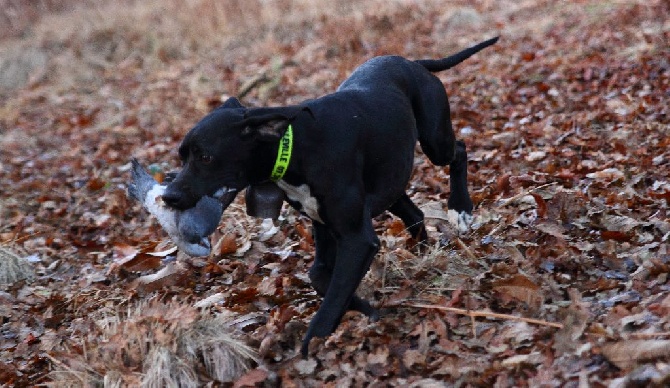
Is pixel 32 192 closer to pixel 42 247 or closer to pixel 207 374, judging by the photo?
pixel 42 247

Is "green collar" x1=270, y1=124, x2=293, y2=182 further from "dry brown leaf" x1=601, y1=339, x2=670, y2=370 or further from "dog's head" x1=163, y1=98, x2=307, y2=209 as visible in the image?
"dry brown leaf" x1=601, y1=339, x2=670, y2=370

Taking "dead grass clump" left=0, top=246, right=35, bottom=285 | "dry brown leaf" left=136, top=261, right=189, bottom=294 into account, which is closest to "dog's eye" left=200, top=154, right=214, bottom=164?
"dry brown leaf" left=136, top=261, right=189, bottom=294

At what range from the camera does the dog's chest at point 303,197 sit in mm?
4242

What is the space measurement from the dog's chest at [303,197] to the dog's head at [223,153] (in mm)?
178

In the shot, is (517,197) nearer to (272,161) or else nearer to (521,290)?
(521,290)

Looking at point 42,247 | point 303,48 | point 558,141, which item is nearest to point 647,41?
point 558,141

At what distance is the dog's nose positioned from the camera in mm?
4062

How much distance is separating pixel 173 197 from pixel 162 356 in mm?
804

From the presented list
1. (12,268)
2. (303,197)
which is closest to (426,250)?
(303,197)

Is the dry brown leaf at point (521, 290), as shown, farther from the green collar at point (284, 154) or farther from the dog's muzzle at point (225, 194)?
the dog's muzzle at point (225, 194)

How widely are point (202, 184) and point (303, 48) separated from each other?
11.1 m

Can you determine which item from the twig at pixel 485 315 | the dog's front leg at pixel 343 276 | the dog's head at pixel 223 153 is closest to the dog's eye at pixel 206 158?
the dog's head at pixel 223 153

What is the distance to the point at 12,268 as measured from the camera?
670cm

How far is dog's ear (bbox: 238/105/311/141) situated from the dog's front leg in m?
0.65
